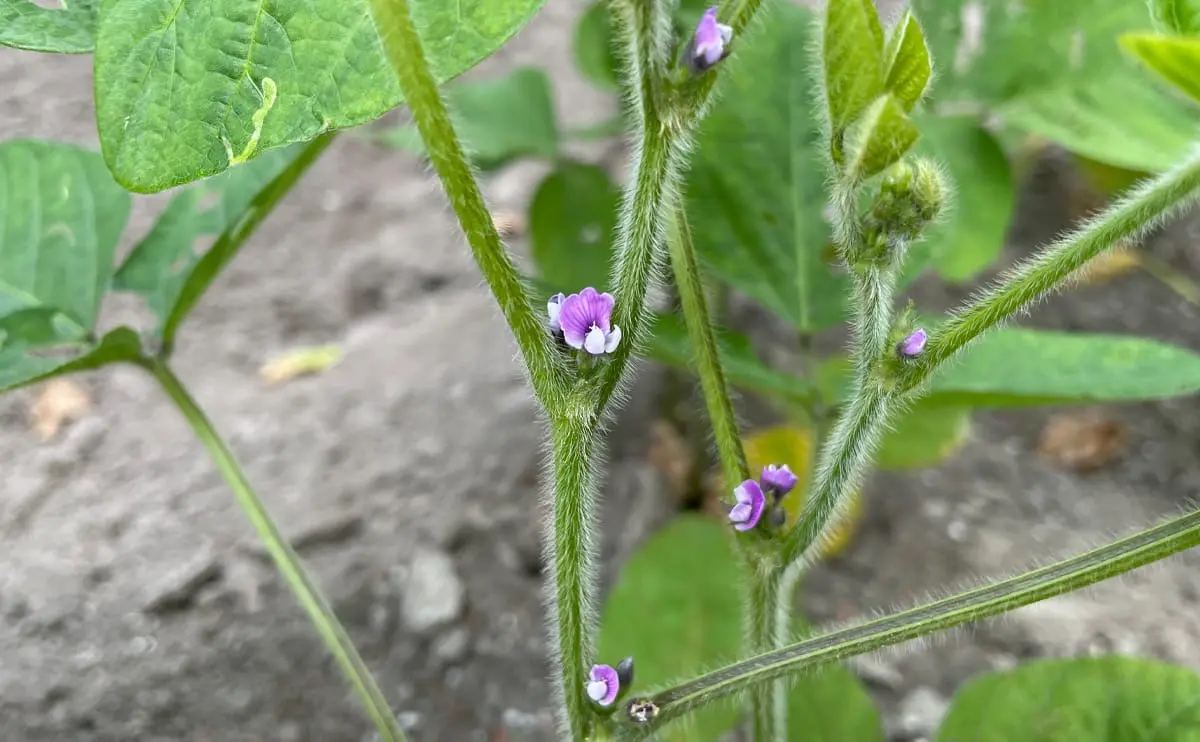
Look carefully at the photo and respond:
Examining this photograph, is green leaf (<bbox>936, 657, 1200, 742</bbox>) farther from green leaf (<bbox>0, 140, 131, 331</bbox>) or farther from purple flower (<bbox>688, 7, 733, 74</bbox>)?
green leaf (<bbox>0, 140, 131, 331</bbox>)

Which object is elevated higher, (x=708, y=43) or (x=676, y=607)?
(x=708, y=43)

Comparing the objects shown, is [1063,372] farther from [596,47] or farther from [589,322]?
[596,47]

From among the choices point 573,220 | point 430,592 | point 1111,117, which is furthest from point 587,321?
point 1111,117

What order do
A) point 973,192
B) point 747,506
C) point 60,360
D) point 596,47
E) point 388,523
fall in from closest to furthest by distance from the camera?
1. point 747,506
2. point 60,360
3. point 973,192
4. point 388,523
5. point 596,47

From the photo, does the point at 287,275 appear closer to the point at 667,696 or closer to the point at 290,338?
the point at 290,338

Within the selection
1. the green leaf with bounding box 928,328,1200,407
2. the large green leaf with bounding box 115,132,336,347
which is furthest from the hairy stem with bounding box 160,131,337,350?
the green leaf with bounding box 928,328,1200,407

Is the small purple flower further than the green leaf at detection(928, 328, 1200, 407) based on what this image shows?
No
